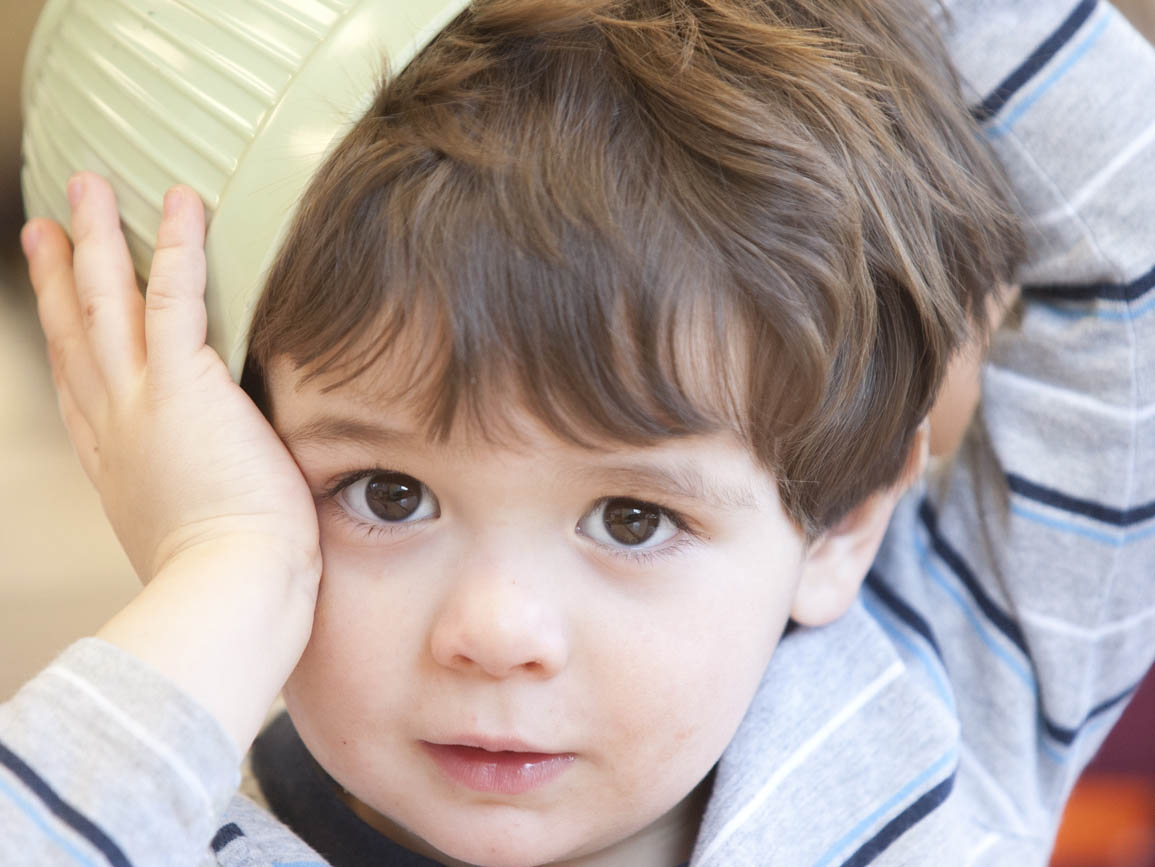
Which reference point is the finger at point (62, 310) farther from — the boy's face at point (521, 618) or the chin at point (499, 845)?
the chin at point (499, 845)

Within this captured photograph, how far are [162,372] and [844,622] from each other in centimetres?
47

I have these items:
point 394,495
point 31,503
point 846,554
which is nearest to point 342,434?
point 394,495

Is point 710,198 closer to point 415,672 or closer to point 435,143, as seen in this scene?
point 435,143

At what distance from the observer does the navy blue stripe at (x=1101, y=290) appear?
0.84 meters

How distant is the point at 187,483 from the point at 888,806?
45 centimetres

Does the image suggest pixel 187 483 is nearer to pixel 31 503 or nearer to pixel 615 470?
pixel 615 470

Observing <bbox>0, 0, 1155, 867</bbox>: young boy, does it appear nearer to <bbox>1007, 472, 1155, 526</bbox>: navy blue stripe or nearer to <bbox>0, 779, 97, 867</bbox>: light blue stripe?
<bbox>0, 779, 97, 867</bbox>: light blue stripe

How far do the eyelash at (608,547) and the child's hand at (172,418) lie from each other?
0.02m

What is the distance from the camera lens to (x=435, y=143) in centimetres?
60

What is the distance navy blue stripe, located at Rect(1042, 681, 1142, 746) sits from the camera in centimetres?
88

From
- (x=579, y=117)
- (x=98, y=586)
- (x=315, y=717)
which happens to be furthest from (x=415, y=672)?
(x=98, y=586)

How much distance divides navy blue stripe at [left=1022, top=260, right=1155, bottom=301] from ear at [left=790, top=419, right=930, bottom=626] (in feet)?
0.53

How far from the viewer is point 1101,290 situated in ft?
2.78

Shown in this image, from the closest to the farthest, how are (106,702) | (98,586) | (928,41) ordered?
1. (106,702)
2. (928,41)
3. (98,586)
